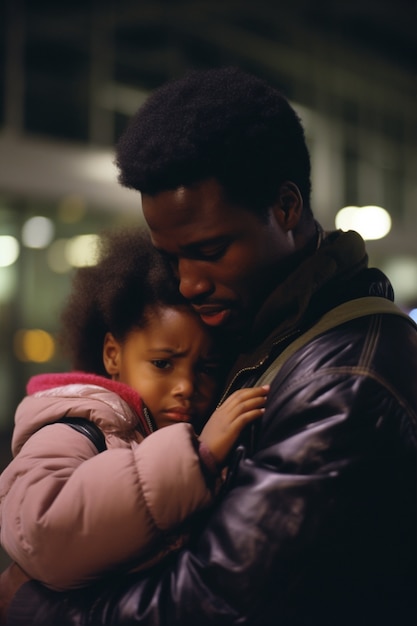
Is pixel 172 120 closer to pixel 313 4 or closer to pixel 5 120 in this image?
pixel 5 120

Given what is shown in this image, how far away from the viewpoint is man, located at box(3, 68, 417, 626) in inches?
50.4

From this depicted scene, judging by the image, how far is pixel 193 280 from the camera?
169cm

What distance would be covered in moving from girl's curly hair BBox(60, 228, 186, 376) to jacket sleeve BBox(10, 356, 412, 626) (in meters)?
0.83

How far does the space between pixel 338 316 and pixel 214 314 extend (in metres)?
0.32

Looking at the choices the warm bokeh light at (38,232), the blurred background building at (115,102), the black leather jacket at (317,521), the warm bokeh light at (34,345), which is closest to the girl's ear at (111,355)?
the black leather jacket at (317,521)

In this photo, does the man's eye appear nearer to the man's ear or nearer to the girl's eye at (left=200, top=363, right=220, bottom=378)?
the man's ear

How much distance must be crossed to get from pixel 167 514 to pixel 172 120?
77 cm

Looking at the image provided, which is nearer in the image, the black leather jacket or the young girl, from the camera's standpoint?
the black leather jacket

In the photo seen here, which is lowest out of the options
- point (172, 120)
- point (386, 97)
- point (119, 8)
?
point (386, 97)

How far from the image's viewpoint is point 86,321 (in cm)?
240

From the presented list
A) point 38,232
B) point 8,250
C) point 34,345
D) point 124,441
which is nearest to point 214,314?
point 124,441

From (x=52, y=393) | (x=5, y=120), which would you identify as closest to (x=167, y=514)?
(x=52, y=393)

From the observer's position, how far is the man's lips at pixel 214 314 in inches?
67.3

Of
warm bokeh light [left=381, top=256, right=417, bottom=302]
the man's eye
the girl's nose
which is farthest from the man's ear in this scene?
→ warm bokeh light [left=381, top=256, right=417, bottom=302]
